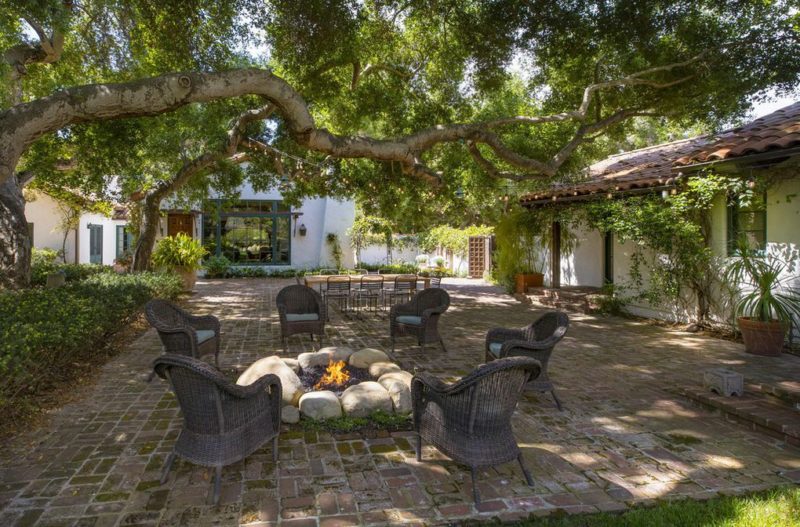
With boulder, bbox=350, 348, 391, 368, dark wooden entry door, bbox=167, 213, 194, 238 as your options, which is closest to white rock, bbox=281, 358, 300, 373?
boulder, bbox=350, 348, 391, 368

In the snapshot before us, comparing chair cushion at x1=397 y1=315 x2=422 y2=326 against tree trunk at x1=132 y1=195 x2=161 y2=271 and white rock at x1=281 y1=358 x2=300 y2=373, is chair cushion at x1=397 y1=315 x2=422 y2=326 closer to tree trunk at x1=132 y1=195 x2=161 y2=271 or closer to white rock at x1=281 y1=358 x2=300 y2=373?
white rock at x1=281 y1=358 x2=300 y2=373

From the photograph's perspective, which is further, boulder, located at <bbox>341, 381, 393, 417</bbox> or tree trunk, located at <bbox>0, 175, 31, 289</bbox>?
tree trunk, located at <bbox>0, 175, 31, 289</bbox>

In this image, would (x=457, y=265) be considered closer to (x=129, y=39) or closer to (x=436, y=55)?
(x=436, y=55)

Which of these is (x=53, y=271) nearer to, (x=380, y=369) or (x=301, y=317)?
(x=301, y=317)

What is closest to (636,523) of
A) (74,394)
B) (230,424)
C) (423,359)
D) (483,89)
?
(230,424)

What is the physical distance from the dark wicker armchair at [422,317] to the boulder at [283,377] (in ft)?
7.69

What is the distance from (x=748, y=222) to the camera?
307 inches

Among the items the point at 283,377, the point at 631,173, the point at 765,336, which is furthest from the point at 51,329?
the point at 631,173

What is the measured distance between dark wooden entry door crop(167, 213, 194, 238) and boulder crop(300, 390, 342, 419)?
17.1m

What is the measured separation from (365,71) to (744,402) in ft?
26.6

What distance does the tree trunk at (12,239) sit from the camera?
8.75 m

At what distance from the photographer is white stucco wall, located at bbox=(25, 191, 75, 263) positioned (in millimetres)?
17250

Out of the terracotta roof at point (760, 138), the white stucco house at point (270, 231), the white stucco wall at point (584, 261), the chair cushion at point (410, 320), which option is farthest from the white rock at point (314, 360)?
the white stucco house at point (270, 231)

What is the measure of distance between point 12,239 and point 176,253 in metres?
4.48
